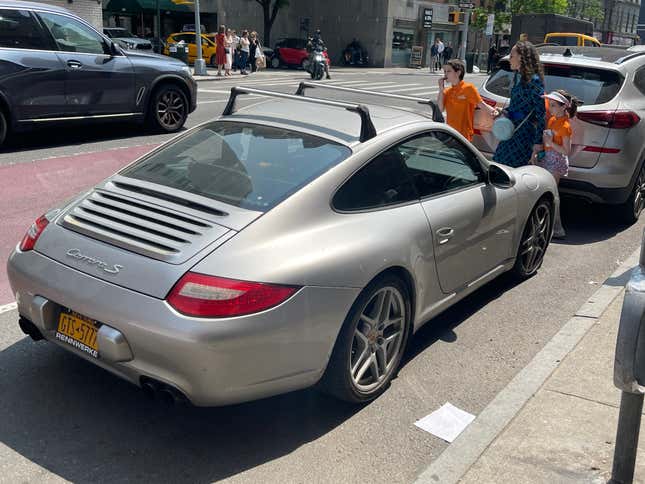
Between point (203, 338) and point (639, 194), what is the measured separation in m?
6.32

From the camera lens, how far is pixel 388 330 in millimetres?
3959

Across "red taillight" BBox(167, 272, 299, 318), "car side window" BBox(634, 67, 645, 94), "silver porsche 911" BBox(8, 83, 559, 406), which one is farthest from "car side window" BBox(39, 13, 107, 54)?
"red taillight" BBox(167, 272, 299, 318)

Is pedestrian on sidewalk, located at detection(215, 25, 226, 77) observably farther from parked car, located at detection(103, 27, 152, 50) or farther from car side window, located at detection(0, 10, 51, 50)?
car side window, located at detection(0, 10, 51, 50)

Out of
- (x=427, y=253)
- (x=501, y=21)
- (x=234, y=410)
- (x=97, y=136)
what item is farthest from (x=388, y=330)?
(x=501, y=21)

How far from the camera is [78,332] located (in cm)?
337

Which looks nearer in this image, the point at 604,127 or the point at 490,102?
the point at 604,127

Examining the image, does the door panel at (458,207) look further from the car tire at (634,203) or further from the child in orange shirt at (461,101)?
the car tire at (634,203)

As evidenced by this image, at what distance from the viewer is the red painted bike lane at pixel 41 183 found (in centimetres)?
656

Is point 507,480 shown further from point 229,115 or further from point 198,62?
point 198,62

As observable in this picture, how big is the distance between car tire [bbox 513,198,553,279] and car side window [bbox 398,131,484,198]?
0.94m

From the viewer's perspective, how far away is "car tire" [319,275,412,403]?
11.6ft

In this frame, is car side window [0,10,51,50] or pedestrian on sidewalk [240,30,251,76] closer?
car side window [0,10,51,50]

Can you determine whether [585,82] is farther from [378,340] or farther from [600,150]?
[378,340]

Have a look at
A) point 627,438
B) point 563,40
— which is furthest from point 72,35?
point 563,40
